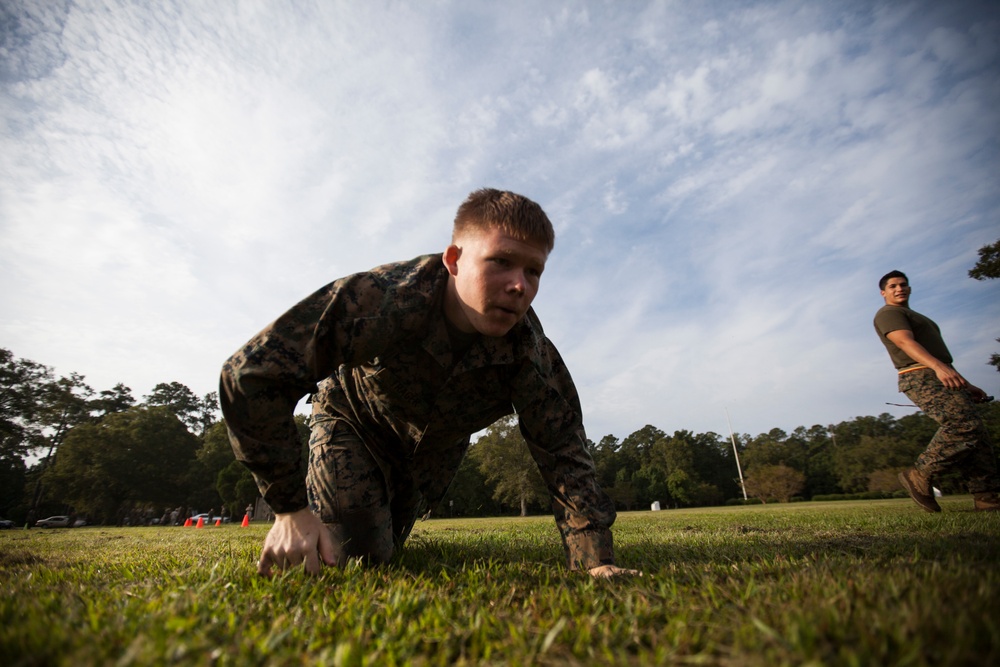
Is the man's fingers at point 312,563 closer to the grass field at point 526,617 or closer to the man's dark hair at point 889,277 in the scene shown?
the grass field at point 526,617

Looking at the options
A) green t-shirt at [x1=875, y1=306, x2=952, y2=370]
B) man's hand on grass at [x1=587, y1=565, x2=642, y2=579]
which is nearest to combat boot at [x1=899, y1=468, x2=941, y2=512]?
green t-shirt at [x1=875, y1=306, x2=952, y2=370]

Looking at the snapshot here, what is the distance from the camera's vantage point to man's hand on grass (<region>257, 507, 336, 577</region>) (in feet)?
7.18

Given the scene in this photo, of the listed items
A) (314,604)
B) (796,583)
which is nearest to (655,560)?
(796,583)

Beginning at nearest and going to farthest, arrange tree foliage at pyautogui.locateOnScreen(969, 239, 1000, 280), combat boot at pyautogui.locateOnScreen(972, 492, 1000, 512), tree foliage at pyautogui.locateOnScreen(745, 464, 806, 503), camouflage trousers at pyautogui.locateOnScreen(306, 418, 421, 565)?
1. camouflage trousers at pyautogui.locateOnScreen(306, 418, 421, 565)
2. combat boot at pyautogui.locateOnScreen(972, 492, 1000, 512)
3. tree foliage at pyautogui.locateOnScreen(969, 239, 1000, 280)
4. tree foliage at pyautogui.locateOnScreen(745, 464, 806, 503)

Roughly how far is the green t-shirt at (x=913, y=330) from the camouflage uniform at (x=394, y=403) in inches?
201

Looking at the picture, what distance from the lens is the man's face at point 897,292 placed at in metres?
5.94

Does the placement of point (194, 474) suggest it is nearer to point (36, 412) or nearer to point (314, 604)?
point (36, 412)

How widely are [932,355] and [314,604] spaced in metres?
7.32

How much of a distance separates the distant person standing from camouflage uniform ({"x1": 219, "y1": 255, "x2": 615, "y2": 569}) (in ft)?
16.5

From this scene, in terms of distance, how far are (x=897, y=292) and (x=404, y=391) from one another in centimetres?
645

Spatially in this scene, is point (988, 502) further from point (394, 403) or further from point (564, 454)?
point (394, 403)

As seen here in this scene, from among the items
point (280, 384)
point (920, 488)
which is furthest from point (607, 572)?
point (920, 488)

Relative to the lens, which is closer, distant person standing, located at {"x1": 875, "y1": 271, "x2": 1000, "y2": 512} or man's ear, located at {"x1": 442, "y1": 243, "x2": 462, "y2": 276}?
man's ear, located at {"x1": 442, "y1": 243, "x2": 462, "y2": 276}

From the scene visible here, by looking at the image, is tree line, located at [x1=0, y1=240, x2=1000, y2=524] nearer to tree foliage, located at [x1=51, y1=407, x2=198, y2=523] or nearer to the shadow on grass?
tree foliage, located at [x1=51, y1=407, x2=198, y2=523]
